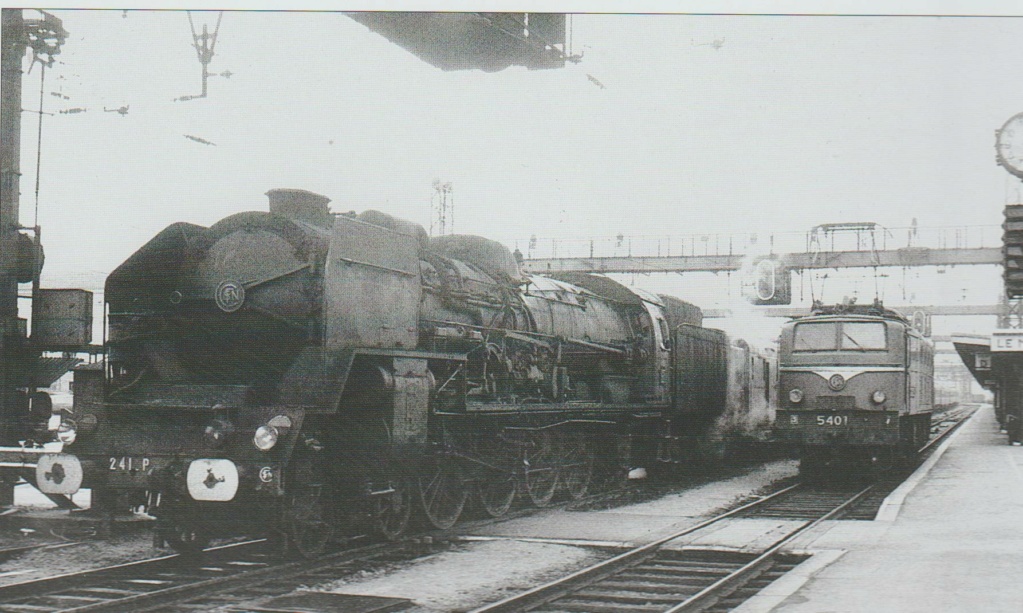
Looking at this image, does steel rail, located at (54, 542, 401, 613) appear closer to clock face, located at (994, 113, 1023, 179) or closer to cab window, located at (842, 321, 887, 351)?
clock face, located at (994, 113, 1023, 179)

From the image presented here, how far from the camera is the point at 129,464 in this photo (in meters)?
6.95

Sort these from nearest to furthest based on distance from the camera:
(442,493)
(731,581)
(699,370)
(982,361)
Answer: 1. (731,581)
2. (442,493)
3. (699,370)
4. (982,361)

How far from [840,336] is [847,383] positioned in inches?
32.7

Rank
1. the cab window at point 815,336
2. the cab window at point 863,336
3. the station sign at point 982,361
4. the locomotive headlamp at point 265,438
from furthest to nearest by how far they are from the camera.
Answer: the station sign at point 982,361, the cab window at point 815,336, the cab window at point 863,336, the locomotive headlamp at point 265,438

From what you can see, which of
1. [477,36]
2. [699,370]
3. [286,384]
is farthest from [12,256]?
[699,370]

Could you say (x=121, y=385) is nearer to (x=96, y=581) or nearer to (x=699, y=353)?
(x=96, y=581)

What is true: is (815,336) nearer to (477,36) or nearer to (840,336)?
(840,336)

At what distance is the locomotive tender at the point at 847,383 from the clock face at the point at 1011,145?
642cm

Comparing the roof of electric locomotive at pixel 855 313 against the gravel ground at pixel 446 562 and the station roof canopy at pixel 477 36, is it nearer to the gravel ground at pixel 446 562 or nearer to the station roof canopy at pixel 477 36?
the gravel ground at pixel 446 562

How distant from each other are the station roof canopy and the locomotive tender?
24.1 feet

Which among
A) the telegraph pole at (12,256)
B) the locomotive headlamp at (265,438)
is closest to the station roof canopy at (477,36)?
the telegraph pole at (12,256)

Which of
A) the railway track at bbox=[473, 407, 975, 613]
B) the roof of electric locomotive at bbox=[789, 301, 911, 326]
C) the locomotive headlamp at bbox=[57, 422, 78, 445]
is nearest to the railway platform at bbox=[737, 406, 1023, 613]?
the railway track at bbox=[473, 407, 975, 613]

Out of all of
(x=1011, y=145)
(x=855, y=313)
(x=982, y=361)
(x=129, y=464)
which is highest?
(x=1011, y=145)

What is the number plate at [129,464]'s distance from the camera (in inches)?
272
